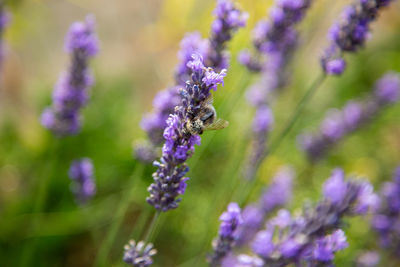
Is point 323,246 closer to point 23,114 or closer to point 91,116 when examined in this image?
point 91,116

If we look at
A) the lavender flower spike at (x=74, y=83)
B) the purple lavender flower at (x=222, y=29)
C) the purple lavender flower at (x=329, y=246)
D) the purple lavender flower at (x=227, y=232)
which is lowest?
the purple lavender flower at (x=329, y=246)

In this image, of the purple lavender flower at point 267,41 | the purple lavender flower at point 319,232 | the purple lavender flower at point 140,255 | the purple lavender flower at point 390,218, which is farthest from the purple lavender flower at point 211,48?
the purple lavender flower at point 390,218

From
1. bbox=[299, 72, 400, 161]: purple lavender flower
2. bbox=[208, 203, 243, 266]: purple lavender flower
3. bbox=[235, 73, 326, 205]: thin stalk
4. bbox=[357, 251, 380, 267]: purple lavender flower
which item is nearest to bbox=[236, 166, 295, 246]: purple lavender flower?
bbox=[235, 73, 326, 205]: thin stalk

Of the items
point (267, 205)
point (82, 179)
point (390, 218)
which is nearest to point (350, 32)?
point (390, 218)

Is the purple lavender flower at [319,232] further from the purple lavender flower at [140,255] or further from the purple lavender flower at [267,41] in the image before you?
the purple lavender flower at [267,41]

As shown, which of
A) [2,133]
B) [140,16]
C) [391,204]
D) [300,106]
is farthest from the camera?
[140,16]

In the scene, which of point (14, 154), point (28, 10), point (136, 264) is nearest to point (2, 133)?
point (14, 154)
